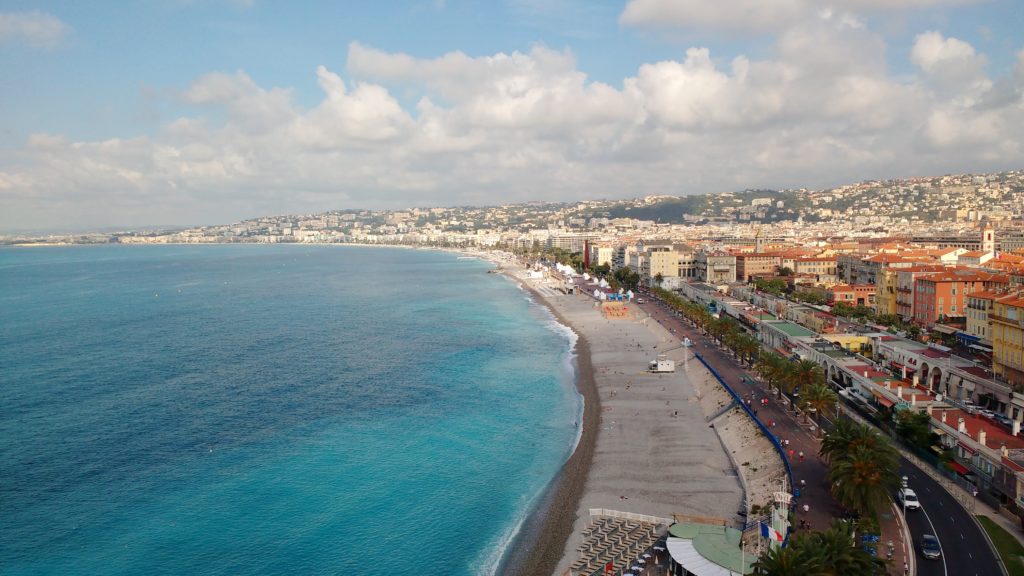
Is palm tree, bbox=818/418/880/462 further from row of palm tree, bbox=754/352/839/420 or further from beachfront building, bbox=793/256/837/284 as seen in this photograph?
beachfront building, bbox=793/256/837/284

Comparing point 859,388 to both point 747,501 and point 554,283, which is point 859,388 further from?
point 554,283

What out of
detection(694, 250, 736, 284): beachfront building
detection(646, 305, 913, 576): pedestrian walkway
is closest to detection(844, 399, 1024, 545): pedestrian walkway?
detection(646, 305, 913, 576): pedestrian walkway

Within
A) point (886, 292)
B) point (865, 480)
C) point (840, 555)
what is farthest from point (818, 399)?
point (886, 292)

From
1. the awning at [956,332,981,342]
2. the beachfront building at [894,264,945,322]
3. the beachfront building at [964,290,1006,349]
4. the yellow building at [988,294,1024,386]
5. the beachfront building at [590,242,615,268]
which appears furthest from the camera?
the beachfront building at [590,242,615,268]

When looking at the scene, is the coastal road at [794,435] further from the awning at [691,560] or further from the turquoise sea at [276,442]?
the turquoise sea at [276,442]

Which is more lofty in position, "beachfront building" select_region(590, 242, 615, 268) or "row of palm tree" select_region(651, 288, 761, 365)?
"beachfront building" select_region(590, 242, 615, 268)

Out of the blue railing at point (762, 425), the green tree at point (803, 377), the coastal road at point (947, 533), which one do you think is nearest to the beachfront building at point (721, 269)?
the blue railing at point (762, 425)

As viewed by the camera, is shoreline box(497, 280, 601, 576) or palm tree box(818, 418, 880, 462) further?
shoreline box(497, 280, 601, 576)
